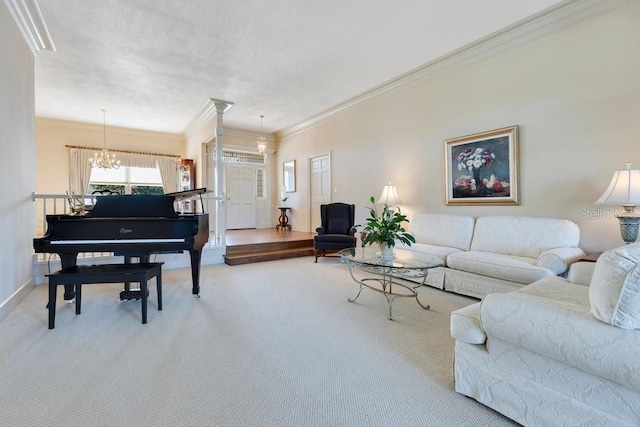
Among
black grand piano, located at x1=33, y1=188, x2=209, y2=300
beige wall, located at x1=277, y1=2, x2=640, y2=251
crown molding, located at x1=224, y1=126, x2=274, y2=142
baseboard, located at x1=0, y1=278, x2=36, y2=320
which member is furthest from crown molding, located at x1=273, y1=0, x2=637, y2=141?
baseboard, located at x1=0, y1=278, x2=36, y2=320

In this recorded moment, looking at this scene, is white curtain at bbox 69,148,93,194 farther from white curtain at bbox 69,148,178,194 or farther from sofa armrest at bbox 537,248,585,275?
sofa armrest at bbox 537,248,585,275

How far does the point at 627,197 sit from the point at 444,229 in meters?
1.75

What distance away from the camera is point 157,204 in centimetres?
297

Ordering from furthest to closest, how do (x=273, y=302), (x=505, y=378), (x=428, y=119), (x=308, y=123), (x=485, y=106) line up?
(x=308, y=123) < (x=428, y=119) < (x=485, y=106) < (x=273, y=302) < (x=505, y=378)

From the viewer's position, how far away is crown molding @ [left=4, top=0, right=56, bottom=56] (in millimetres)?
2742

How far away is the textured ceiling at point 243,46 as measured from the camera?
9.46 ft

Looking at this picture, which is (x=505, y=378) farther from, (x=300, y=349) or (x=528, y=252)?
(x=528, y=252)

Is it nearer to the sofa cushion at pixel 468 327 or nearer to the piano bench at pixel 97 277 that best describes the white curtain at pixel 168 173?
the piano bench at pixel 97 277

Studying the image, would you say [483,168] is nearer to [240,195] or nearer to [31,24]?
[31,24]

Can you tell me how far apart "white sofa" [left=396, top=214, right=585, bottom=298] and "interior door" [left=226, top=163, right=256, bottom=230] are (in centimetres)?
537

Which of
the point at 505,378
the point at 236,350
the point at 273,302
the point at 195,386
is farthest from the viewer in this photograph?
the point at 273,302

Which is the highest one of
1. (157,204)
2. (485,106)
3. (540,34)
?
(540,34)

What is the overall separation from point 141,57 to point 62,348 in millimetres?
3564

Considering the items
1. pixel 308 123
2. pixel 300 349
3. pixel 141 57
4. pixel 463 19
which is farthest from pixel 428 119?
pixel 141 57
